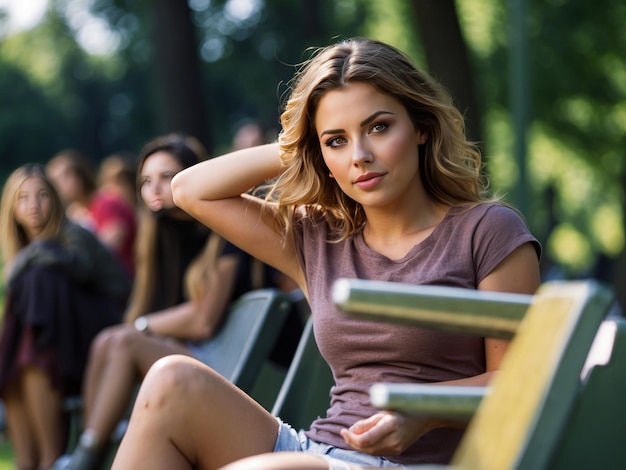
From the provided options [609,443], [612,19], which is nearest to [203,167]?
[609,443]

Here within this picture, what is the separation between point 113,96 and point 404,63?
42325 millimetres

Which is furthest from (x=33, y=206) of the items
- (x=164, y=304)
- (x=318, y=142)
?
(x=318, y=142)

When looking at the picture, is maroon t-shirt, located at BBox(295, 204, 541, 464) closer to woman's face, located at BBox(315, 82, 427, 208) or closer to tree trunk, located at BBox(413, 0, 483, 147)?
woman's face, located at BBox(315, 82, 427, 208)

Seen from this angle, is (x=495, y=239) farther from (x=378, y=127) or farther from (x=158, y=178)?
(x=158, y=178)

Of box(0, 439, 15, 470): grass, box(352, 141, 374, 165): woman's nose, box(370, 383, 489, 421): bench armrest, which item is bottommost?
box(0, 439, 15, 470): grass

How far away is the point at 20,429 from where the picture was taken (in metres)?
6.23

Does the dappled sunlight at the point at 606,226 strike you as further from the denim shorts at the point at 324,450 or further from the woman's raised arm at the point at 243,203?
the denim shorts at the point at 324,450

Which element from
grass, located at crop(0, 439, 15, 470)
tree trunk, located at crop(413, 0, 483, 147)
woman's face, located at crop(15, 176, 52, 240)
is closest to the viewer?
woman's face, located at crop(15, 176, 52, 240)

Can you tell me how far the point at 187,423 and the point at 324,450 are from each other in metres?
0.33

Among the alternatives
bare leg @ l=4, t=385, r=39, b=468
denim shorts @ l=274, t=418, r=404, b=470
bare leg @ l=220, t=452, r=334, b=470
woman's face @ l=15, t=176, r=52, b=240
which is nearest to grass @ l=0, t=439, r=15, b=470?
bare leg @ l=4, t=385, r=39, b=468

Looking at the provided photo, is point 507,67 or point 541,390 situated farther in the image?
point 507,67

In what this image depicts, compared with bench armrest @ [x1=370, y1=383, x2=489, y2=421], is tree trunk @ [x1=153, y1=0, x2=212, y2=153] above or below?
above

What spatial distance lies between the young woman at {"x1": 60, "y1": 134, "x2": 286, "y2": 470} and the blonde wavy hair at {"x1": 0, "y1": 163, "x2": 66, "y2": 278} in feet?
2.52

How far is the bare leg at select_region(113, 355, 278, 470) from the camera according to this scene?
2609 mm
